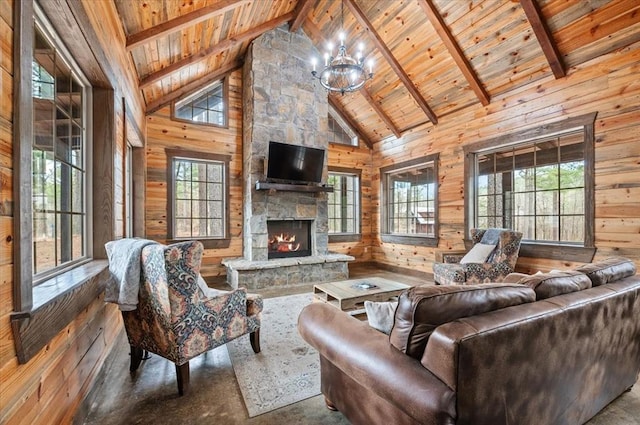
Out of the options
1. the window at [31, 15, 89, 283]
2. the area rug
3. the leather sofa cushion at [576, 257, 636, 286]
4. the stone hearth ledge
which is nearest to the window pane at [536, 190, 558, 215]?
the leather sofa cushion at [576, 257, 636, 286]

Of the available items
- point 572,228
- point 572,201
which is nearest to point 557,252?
point 572,228

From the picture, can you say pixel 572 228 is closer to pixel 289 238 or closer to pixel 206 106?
pixel 289 238

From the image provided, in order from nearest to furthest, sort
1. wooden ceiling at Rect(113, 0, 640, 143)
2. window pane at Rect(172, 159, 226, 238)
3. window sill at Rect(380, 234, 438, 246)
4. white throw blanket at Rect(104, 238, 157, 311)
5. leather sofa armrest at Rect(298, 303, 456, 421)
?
leather sofa armrest at Rect(298, 303, 456, 421)
white throw blanket at Rect(104, 238, 157, 311)
wooden ceiling at Rect(113, 0, 640, 143)
window pane at Rect(172, 159, 226, 238)
window sill at Rect(380, 234, 438, 246)

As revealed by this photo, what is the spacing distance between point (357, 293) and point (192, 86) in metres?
4.49

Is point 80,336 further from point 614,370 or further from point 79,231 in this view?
point 614,370

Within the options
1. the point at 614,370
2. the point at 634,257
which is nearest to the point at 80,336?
the point at 614,370

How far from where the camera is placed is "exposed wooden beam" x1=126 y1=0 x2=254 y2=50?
310 cm

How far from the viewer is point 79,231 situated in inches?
88.4

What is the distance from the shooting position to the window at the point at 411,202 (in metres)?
5.72

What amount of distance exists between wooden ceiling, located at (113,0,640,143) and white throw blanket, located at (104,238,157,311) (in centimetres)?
225

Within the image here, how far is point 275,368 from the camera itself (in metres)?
2.36

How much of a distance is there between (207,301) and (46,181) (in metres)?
1.19

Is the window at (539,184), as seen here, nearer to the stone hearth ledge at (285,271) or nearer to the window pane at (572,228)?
the window pane at (572,228)

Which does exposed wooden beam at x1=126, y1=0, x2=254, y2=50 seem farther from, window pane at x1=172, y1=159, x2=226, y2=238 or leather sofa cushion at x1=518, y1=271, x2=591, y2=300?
leather sofa cushion at x1=518, y1=271, x2=591, y2=300
